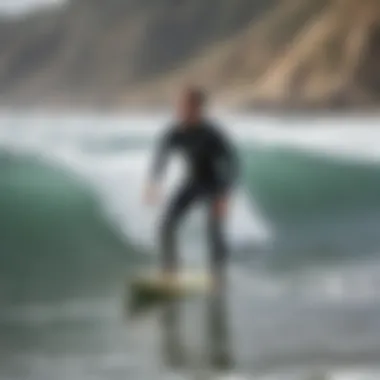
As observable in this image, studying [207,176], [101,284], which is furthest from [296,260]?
[101,284]

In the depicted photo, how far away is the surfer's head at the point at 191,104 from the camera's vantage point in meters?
1.39

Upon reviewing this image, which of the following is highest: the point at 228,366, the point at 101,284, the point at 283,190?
the point at 283,190

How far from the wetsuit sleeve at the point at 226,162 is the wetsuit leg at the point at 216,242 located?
0.03 metres

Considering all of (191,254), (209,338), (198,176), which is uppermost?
(198,176)

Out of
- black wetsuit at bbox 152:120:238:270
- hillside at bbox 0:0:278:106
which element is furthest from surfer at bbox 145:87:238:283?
hillside at bbox 0:0:278:106

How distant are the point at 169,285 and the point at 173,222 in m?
0.10

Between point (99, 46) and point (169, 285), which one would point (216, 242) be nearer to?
point (169, 285)

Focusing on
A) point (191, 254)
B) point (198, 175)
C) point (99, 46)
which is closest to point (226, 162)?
point (198, 175)

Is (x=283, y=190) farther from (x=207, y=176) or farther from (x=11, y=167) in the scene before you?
(x=11, y=167)

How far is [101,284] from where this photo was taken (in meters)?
1.36

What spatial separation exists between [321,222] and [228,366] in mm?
290

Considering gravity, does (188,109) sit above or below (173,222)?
above

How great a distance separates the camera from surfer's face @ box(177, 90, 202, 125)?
1.39 m

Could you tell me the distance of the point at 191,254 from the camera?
1.37 metres
